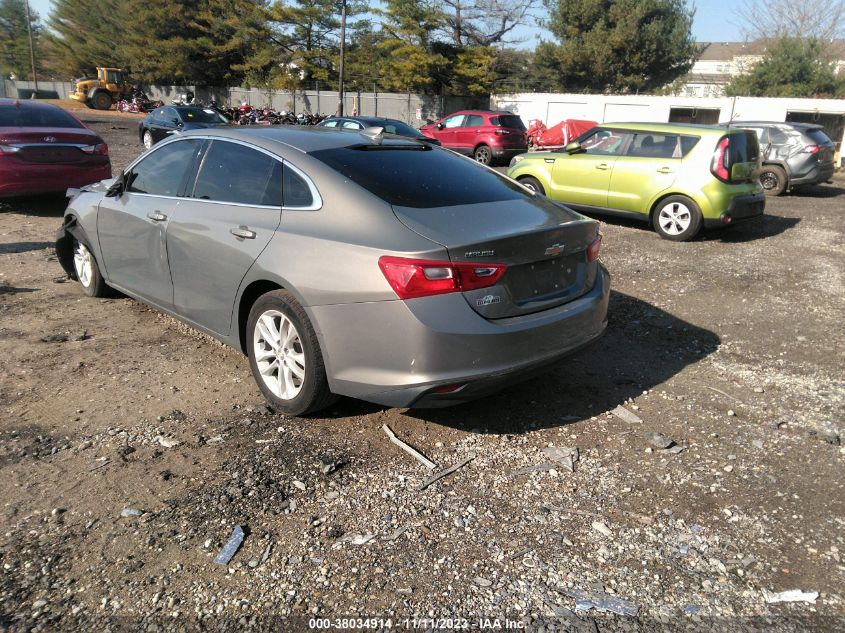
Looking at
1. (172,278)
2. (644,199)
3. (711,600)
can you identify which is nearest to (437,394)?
(711,600)

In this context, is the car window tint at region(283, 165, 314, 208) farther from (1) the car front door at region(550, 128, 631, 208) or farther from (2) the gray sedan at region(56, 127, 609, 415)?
(1) the car front door at region(550, 128, 631, 208)

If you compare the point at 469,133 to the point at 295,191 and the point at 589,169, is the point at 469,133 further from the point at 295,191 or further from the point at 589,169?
the point at 295,191

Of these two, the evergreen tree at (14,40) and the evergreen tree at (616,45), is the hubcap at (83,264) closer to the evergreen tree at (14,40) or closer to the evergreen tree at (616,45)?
the evergreen tree at (616,45)

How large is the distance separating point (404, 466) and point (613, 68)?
3998 centimetres

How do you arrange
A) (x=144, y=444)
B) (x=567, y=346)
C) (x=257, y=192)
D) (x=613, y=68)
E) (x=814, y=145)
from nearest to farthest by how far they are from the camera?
(x=144, y=444) < (x=567, y=346) < (x=257, y=192) < (x=814, y=145) < (x=613, y=68)

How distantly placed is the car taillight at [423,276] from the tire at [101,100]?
50.9 metres

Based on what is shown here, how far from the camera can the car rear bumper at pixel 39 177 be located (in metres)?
8.78

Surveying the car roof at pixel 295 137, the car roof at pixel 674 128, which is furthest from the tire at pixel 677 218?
the car roof at pixel 295 137

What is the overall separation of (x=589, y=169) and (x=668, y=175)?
1312 mm

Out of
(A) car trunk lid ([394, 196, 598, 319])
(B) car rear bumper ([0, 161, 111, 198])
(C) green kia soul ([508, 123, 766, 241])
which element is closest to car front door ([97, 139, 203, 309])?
(A) car trunk lid ([394, 196, 598, 319])

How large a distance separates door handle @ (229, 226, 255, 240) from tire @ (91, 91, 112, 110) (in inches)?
1959

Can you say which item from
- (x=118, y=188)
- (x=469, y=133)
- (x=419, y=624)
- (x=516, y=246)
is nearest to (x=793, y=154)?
(x=469, y=133)

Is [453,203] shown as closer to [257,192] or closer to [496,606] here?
[257,192]

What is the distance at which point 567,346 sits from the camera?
368 cm
